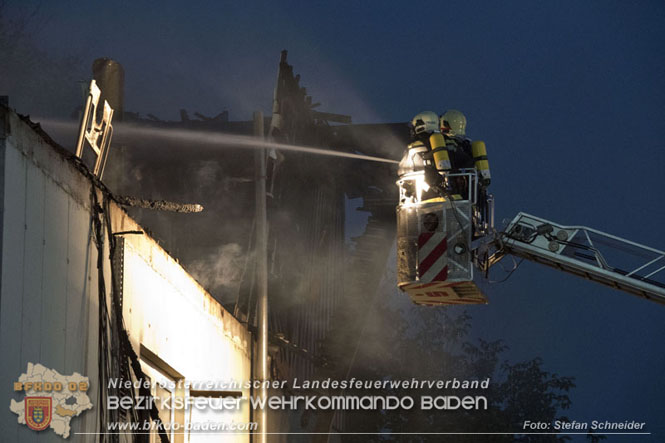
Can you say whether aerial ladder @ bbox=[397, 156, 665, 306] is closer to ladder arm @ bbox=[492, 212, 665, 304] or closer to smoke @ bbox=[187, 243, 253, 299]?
ladder arm @ bbox=[492, 212, 665, 304]

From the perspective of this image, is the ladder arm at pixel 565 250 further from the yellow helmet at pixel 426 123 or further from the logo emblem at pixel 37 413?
the logo emblem at pixel 37 413

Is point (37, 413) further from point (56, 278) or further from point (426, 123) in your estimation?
point (426, 123)

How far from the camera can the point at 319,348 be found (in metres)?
17.7

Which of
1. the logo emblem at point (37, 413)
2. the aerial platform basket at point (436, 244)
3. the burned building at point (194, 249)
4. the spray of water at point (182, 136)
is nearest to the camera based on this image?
the logo emblem at point (37, 413)

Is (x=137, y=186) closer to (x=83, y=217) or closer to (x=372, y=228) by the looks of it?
(x=372, y=228)

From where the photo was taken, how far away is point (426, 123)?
1105cm

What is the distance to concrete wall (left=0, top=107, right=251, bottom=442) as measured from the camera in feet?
19.8

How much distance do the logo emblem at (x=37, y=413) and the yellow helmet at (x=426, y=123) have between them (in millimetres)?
5811

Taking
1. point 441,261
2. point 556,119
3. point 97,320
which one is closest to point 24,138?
point 97,320

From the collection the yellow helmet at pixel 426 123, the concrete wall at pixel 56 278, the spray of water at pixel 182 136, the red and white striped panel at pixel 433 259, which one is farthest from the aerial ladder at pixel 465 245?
the spray of water at pixel 182 136

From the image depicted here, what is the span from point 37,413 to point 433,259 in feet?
17.1

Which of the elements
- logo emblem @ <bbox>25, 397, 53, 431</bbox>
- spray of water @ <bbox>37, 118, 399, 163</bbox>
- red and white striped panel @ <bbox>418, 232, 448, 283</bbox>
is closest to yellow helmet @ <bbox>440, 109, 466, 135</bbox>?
red and white striped panel @ <bbox>418, 232, 448, 283</bbox>

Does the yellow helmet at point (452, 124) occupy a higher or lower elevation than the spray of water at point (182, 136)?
lower

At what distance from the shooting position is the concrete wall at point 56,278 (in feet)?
19.8
